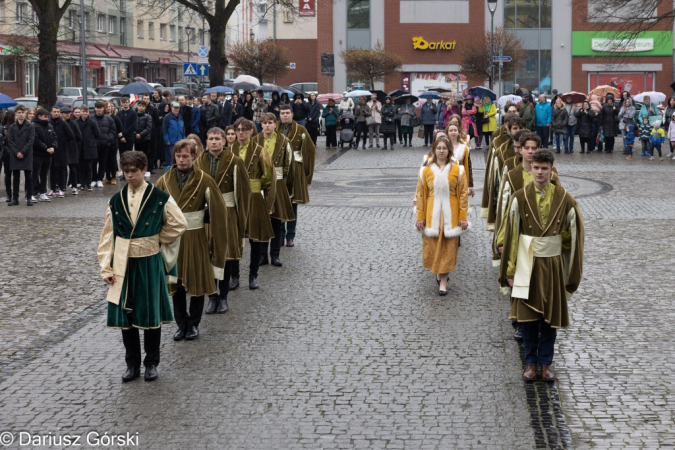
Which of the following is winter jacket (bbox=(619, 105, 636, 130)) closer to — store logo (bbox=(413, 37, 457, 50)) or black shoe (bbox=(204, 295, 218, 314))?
black shoe (bbox=(204, 295, 218, 314))

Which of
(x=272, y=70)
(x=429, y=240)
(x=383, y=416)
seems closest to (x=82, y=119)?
(x=429, y=240)

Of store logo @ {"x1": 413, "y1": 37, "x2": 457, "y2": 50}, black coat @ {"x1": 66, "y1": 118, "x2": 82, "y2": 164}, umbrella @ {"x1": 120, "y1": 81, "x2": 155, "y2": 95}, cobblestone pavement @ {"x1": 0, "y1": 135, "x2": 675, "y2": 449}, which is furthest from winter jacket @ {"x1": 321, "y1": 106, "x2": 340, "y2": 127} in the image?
store logo @ {"x1": 413, "y1": 37, "x2": 457, "y2": 50}

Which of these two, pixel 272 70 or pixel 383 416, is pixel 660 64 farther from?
pixel 383 416

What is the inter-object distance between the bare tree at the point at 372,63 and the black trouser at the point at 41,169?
3936cm

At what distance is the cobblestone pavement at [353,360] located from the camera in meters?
6.50

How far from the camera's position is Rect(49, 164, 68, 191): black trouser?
20266mm

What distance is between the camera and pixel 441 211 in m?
10.9

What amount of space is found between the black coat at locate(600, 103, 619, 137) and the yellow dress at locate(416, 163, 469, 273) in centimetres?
2036

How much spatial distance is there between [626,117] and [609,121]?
1.77ft

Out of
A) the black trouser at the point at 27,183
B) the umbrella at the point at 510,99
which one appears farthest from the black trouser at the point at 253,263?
the umbrella at the point at 510,99

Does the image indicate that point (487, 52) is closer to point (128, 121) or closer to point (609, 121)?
point (609, 121)

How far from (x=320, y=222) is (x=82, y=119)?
706 centimetres

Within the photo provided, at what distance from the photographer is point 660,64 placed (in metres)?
62.3

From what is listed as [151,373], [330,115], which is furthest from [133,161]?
[330,115]
